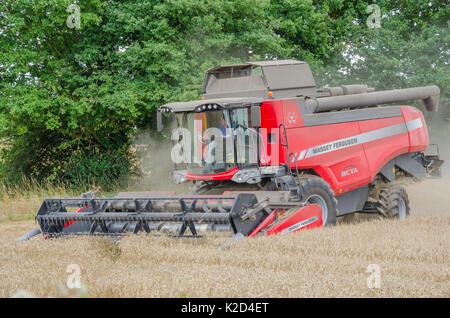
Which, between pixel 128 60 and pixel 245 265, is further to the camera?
pixel 128 60

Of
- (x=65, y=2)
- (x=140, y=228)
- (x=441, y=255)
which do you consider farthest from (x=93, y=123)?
(x=441, y=255)

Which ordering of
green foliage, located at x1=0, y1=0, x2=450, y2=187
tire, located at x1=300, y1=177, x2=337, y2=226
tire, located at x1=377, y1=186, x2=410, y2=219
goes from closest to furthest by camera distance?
1. tire, located at x1=300, y1=177, x2=337, y2=226
2. tire, located at x1=377, y1=186, x2=410, y2=219
3. green foliage, located at x1=0, y1=0, x2=450, y2=187

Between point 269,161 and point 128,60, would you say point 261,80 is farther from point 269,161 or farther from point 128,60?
point 128,60

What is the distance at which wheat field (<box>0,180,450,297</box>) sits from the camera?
189 inches

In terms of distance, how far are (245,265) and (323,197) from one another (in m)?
3.14

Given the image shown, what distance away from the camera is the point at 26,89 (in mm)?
14820

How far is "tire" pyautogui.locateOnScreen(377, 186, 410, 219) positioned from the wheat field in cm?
152

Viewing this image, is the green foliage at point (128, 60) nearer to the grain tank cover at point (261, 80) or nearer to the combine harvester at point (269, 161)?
the grain tank cover at point (261, 80)

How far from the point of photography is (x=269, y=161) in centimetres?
873

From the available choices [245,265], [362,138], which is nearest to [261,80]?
[362,138]

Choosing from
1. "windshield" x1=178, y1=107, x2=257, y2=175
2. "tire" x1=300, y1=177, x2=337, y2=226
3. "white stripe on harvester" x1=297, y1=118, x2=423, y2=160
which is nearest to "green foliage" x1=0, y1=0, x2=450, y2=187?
"windshield" x1=178, y1=107, x2=257, y2=175

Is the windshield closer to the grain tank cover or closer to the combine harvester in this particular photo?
the combine harvester

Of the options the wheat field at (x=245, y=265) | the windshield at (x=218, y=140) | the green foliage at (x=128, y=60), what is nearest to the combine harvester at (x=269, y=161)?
the windshield at (x=218, y=140)

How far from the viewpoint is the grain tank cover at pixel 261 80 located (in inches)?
377
